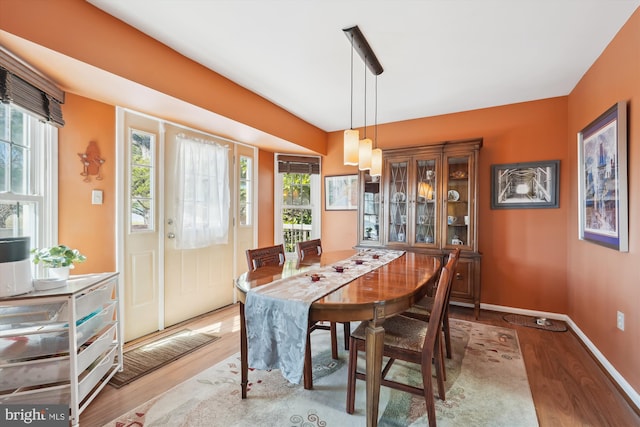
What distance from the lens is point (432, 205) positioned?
3.60m

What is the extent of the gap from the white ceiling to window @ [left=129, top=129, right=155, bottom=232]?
3.26 feet

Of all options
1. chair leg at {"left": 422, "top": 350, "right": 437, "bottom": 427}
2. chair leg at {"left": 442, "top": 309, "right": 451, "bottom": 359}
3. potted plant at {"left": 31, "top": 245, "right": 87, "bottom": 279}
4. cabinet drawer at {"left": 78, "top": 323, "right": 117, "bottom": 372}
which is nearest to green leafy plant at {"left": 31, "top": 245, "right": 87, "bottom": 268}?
potted plant at {"left": 31, "top": 245, "right": 87, "bottom": 279}

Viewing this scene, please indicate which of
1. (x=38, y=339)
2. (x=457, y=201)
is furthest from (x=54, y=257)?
(x=457, y=201)

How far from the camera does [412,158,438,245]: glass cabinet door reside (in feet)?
11.7

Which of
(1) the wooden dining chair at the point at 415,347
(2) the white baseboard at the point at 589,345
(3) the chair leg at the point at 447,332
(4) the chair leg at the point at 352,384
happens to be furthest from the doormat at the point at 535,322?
(4) the chair leg at the point at 352,384

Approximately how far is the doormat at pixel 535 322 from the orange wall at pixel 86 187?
4.04m

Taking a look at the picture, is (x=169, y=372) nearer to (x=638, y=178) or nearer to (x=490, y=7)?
(x=490, y=7)

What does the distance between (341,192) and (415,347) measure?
10.3 feet

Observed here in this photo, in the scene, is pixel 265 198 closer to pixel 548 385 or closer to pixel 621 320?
pixel 548 385

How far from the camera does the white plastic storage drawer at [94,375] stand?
1.73 meters

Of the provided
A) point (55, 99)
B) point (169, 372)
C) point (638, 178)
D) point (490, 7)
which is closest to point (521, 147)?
→ point (638, 178)

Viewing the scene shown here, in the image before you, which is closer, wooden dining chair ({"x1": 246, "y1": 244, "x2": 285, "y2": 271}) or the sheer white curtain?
wooden dining chair ({"x1": 246, "y1": 244, "x2": 285, "y2": 271})

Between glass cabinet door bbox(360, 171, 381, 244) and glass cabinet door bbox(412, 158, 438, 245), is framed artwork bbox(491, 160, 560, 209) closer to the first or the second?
glass cabinet door bbox(412, 158, 438, 245)

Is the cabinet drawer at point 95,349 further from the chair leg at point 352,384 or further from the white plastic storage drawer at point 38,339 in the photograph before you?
the chair leg at point 352,384
